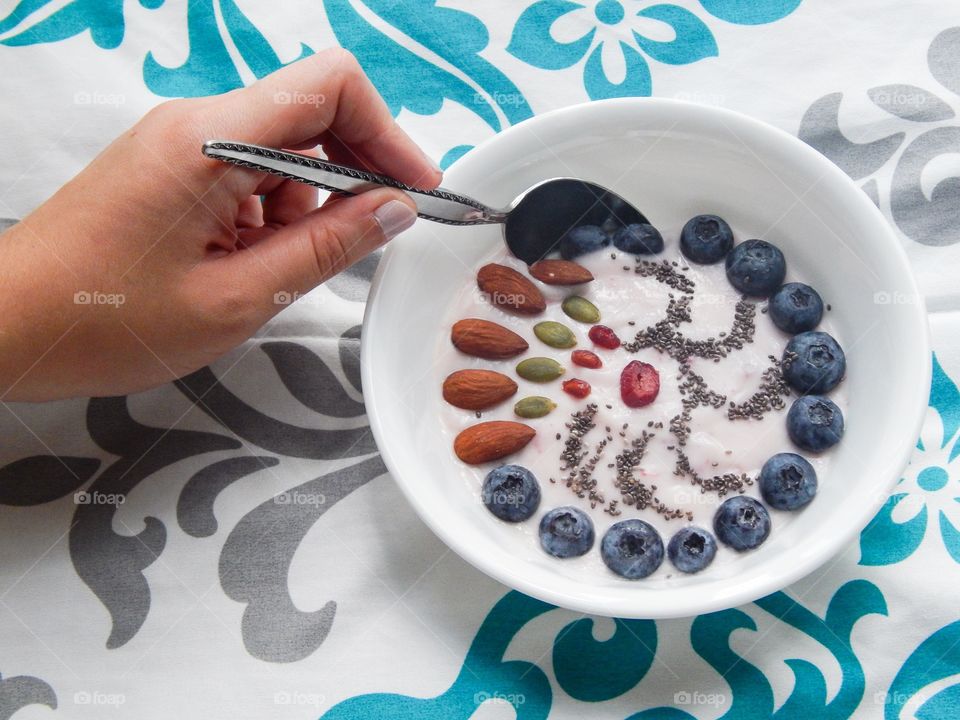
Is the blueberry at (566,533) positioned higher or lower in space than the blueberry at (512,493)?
lower

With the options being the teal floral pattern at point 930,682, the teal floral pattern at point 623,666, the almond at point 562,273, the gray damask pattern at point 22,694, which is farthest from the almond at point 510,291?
the gray damask pattern at point 22,694

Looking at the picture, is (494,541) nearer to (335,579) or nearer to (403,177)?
(335,579)

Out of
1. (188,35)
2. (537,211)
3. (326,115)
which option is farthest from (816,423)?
(188,35)

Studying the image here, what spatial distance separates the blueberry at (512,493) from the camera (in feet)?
3.22

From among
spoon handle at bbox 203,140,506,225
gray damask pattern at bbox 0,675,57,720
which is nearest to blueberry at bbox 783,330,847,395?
spoon handle at bbox 203,140,506,225

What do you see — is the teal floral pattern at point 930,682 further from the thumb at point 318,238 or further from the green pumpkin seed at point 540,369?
the thumb at point 318,238

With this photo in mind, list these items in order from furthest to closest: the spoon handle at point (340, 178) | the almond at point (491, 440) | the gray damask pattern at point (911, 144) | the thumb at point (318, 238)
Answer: the gray damask pattern at point (911, 144)
the almond at point (491, 440)
the thumb at point (318, 238)
the spoon handle at point (340, 178)

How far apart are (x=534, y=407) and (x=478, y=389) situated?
67 millimetres

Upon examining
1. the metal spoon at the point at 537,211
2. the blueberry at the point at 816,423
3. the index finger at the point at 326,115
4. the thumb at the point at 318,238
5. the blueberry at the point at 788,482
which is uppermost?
the index finger at the point at 326,115

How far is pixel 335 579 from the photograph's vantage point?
1057 millimetres

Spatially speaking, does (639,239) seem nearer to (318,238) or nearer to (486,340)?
(486,340)

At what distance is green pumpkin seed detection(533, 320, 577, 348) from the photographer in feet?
3.43

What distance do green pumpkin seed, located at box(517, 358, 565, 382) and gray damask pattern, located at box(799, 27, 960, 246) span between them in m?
0.45

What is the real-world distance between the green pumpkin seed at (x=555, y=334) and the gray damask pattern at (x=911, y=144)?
16.2 inches
